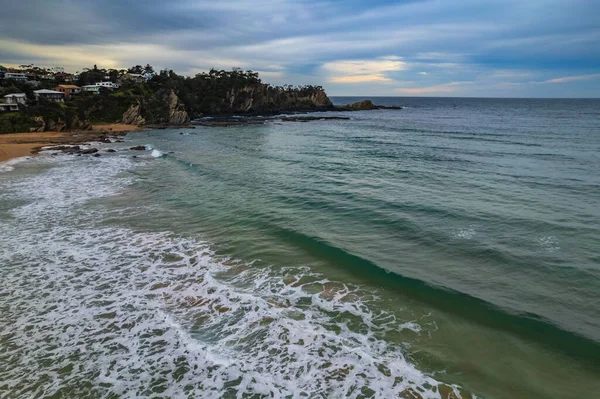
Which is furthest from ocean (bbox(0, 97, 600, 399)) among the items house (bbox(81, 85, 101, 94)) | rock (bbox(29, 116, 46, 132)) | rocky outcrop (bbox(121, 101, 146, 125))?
house (bbox(81, 85, 101, 94))

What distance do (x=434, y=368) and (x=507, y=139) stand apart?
46972 millimetres

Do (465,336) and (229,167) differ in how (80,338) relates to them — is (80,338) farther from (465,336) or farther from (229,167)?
(229,167)

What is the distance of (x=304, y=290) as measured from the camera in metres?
11.0

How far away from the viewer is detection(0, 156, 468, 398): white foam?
7320 millimetres

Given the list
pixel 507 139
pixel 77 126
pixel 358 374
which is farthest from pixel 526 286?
pixel 77 126

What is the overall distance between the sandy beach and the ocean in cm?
2095

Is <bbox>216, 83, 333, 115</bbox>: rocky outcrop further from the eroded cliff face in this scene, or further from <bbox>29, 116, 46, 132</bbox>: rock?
<bbox>29, 116, 46, 132</bbox>: rock

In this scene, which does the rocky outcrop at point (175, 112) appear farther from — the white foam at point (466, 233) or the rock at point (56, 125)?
the white foam at point (466, 233)

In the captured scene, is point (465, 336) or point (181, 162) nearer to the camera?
point (465, 336)

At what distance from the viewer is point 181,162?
34781 millimetres

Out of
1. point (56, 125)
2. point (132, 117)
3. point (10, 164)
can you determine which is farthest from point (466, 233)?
point (132, 117)

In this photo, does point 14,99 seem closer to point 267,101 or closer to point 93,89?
point 93,89

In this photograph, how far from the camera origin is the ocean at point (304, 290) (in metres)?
7.52

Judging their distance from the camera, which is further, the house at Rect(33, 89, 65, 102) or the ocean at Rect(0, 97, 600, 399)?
the house at Rect(33, 89, 65, 102)
